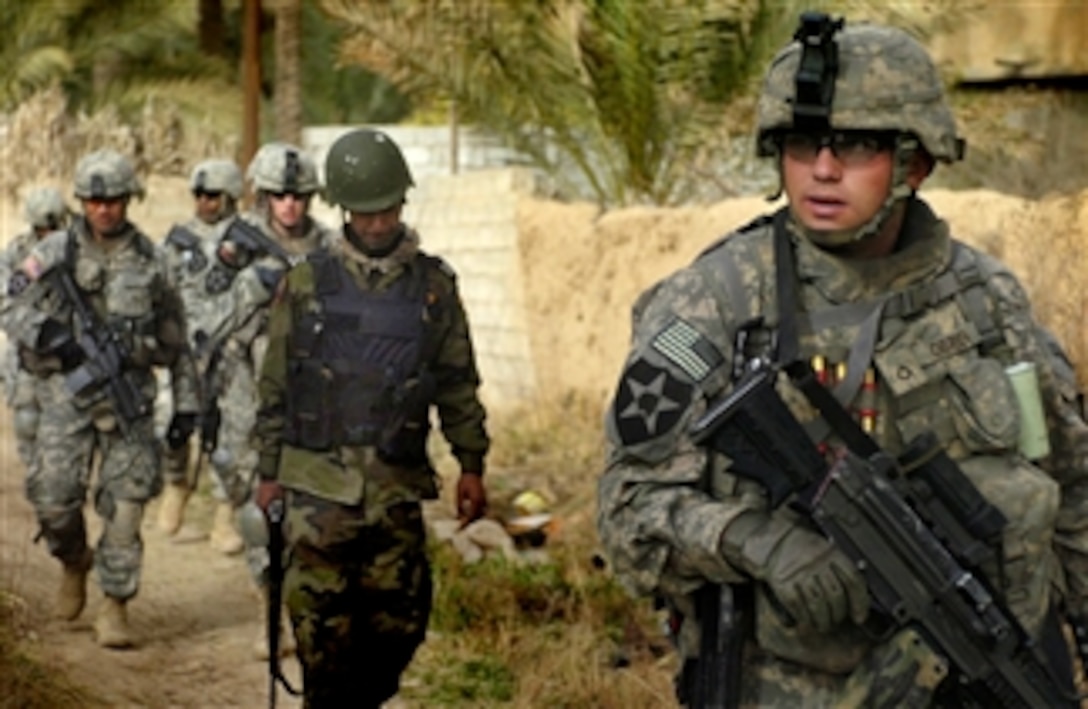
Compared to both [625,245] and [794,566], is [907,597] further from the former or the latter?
[625,245]

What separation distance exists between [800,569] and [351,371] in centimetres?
283

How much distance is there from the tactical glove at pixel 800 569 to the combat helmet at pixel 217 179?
749cm

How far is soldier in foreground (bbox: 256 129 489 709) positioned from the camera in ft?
18.9

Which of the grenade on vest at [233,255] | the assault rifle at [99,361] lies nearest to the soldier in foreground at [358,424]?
the assault rifle at [99,361]

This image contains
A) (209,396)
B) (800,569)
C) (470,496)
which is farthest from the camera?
(209,396)

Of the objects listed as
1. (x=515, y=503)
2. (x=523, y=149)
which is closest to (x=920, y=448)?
(x=515, y=503)

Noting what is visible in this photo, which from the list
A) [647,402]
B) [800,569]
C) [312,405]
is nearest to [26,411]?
[312,405]

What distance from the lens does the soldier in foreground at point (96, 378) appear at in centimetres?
779

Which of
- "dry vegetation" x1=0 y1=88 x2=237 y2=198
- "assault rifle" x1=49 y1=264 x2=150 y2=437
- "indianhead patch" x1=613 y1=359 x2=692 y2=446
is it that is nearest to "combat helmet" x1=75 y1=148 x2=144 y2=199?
"assault rifle" x1=49 y1=264 x2=150 y2=437

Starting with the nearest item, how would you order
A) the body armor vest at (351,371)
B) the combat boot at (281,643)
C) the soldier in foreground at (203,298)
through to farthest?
the body armor vest at (351,371), the combat boot at (281,643), the soldier in foreground at (203,298)

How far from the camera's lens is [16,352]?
838 centimetres

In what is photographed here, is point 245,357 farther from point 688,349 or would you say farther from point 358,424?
point 688,349

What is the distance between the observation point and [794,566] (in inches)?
123

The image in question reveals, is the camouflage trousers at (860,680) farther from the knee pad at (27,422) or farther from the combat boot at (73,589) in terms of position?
the knee pad at (27,422)
